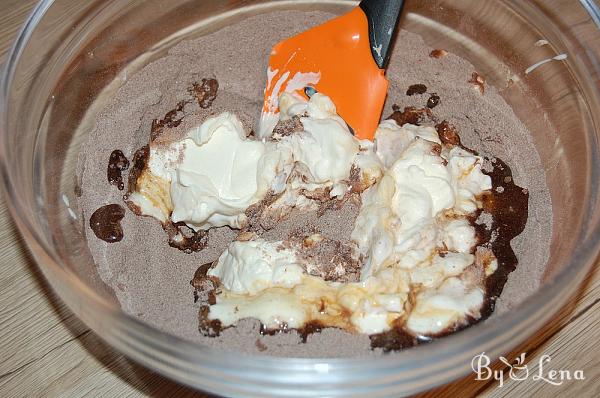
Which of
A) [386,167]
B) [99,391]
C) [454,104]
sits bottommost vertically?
[99,391]

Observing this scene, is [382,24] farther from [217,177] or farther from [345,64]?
[217,177]

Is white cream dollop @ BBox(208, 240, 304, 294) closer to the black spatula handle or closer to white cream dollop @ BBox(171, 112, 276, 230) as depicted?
white cream dollop @ BBox(171, 112, 276, 230)

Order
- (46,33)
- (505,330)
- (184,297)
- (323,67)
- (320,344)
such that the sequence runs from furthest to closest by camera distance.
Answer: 1. (323,67)
2. (46,33)
3. (184,297)
4. (320,344)
5. (505,330)

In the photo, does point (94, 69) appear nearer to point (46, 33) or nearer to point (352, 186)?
point (46, 33)

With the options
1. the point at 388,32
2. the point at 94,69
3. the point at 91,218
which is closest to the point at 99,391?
the point at 91,218

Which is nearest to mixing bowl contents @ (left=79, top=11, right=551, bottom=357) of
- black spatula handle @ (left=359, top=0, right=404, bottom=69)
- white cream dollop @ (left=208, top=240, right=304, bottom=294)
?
white cream dollop @ (left=208, top=240, right=304, bottom=294)

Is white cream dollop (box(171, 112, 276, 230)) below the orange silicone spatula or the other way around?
below

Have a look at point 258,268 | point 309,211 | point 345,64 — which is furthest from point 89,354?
point 345,64

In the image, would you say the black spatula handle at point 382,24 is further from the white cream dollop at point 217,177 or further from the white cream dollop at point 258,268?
the white cream dollop at point 258,268
